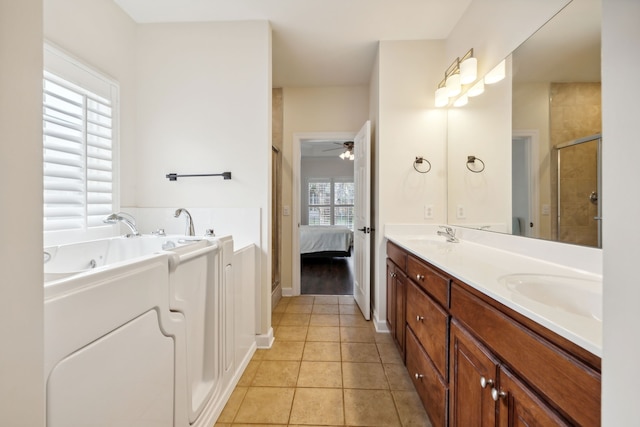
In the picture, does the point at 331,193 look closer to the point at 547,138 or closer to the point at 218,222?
the point at 218,222

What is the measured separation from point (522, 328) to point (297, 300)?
8.88ft

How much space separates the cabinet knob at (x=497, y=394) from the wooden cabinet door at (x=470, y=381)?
2 cm

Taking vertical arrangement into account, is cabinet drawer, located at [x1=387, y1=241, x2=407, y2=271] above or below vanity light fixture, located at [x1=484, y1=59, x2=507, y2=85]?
below

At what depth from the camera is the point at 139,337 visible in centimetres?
92

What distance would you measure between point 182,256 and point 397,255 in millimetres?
1433

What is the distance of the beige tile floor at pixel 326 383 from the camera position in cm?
146

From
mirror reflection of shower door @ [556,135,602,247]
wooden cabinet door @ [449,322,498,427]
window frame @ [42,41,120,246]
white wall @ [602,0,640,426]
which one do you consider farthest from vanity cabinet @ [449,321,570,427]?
window frame @ [42,41,120,246]

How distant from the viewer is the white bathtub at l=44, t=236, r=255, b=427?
2.26 ft

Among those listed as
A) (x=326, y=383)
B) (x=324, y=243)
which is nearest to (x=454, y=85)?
(x=326, y=383)

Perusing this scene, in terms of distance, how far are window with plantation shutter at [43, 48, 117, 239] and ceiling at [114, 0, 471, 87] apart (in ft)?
2.49

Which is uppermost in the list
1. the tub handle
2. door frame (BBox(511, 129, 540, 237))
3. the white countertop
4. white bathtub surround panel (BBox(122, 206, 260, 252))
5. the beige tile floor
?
door frame (BBox(511, 129, 540, 237))

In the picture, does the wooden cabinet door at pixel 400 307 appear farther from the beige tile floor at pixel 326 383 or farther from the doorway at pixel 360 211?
the doorway at pixel 360 211

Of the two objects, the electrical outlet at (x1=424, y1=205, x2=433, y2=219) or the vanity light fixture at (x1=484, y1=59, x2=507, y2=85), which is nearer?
the vanity light fixture at (x1=484, y1=59, x2=507, y2=85)

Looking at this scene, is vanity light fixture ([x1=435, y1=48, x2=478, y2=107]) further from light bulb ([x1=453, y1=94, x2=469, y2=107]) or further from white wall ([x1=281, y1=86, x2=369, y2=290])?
white wall ([x1=281, y1=86, x2=369, y2=290])
